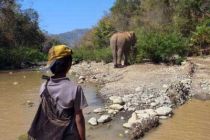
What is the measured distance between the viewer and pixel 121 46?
739 inches

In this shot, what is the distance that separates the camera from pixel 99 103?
11594mm

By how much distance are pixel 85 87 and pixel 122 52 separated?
3.60 meters

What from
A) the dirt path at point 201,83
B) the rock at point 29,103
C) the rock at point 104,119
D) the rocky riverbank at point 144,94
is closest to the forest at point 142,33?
the rocky riverbank at point 144,94

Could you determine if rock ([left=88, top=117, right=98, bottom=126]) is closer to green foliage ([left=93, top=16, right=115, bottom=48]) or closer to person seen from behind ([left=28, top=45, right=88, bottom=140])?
person seen from behind ([left=28, top=45, right=88, bottom=140])

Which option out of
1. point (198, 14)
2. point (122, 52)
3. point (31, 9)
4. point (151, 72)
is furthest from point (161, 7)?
point (151, 72)

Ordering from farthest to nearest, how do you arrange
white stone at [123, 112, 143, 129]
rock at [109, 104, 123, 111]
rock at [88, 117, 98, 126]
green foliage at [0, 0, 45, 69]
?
green foliage at [0, 0, 45, 69] → rock at [109, 104, 123, 111] → rock at [88, 117, 98, 126] → white stone at [123, 112, 143, 129]

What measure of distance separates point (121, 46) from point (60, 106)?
1499 centimetres

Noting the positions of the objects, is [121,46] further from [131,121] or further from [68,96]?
[68,96]

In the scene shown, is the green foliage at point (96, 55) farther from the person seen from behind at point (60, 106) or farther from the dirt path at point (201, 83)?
the person seen from behind at point (60, 106)

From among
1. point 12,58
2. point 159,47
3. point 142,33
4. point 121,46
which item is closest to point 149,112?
point 159,47

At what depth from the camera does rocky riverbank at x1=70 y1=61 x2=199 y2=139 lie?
8.88 metres

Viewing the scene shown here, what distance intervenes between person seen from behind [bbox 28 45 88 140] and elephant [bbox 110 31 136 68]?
577 inches

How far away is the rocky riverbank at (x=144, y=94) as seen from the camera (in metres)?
8.88

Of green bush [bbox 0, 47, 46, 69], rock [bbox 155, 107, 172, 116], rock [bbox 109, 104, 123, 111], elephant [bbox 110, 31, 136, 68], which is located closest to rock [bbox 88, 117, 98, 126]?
rock [bbox 109, 104, 123, 111]
